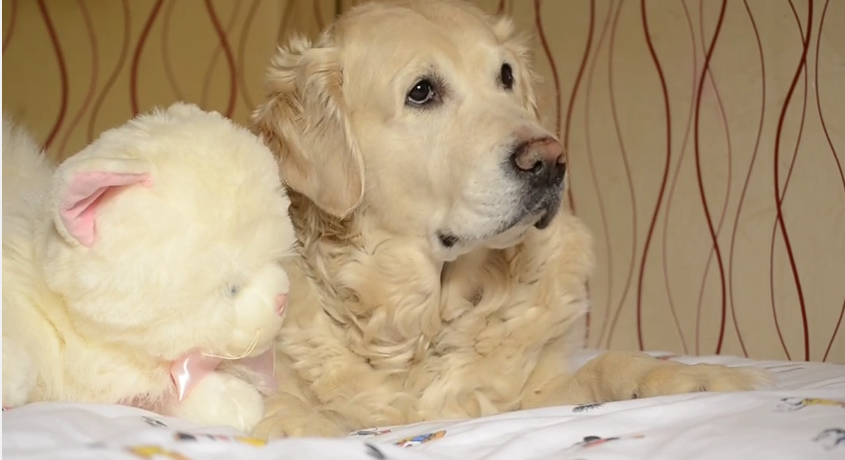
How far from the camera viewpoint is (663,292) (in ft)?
8.77

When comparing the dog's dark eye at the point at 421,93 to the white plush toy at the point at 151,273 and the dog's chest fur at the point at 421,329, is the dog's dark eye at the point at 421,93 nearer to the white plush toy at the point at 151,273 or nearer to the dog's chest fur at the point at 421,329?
the dog's chest fur at the point at 421,329

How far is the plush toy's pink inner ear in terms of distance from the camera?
0.95m

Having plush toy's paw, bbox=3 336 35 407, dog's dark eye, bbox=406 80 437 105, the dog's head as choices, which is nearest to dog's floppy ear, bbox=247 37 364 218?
the dog's head

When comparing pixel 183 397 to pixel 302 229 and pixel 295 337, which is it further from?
pixel 302 229

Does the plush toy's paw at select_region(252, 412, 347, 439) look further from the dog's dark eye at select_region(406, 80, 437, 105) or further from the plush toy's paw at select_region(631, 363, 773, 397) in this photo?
the dog's dark eye at select_region(406, 80, 437, 105)

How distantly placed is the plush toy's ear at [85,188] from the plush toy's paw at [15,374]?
15 centimetres

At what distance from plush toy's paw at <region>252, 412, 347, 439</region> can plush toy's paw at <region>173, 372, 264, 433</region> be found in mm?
20

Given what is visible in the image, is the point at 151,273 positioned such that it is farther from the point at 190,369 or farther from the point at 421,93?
the point at 421,93

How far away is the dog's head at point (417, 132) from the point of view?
4.52 feet

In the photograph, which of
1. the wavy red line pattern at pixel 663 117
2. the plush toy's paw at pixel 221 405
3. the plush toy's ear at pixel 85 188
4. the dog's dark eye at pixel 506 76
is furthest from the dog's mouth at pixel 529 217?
the wavy red line pattern at pixel 663 117

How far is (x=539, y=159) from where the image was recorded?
135cm

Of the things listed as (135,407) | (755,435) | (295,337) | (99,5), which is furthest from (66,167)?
(99,5)

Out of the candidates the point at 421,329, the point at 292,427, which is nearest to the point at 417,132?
the point at 421,329

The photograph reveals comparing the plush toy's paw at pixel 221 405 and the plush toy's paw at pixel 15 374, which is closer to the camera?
the plush toy's paw at pixel 15 374
